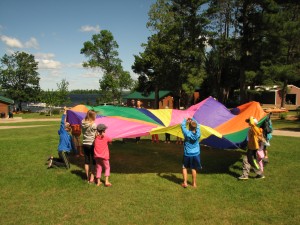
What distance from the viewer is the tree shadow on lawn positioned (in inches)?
341

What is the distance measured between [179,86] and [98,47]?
23.0 metres

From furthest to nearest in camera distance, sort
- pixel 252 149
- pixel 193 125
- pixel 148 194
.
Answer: pixel 252 149 < pixel 193 125 < pixel 148 194

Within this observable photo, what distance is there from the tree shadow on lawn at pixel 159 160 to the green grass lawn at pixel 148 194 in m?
0.03

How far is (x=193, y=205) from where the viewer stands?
608cm

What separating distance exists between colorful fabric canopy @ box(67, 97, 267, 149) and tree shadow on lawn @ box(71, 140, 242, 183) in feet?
2.85

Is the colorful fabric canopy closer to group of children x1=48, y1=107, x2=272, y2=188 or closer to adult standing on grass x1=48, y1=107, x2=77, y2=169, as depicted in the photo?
group of children x1=48, y1=107, x2=272, y2=188

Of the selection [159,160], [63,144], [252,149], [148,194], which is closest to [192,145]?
[148,194]

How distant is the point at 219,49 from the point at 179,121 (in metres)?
28.6

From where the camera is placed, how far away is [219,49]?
118 feet

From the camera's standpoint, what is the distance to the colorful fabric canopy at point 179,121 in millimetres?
8195

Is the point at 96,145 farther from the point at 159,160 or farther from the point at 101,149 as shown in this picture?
the point at 159,160

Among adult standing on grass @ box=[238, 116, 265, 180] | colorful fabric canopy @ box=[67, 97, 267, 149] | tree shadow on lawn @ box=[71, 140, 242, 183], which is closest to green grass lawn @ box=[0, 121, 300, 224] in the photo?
tree shadow on lawn @ box=[71, 140, 242, 183]

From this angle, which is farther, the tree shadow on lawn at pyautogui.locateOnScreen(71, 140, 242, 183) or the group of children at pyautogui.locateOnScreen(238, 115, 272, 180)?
the tree shadow on lawn at pyautogui.locateOnScreen(71, 140, 242, 183)

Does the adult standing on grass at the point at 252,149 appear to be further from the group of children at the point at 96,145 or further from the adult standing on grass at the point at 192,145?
the group of children at the point at 96,145
